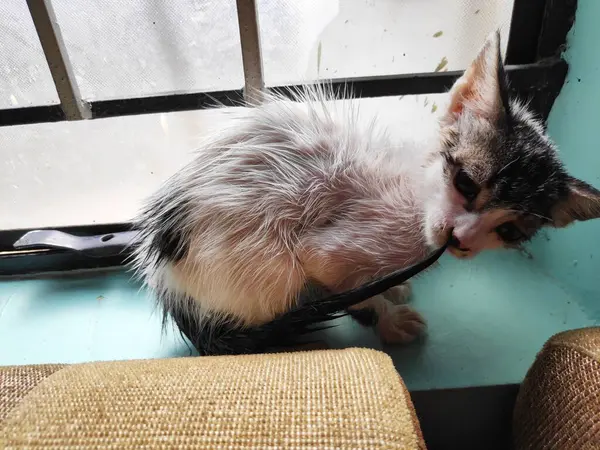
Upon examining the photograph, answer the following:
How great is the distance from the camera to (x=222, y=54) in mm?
1024

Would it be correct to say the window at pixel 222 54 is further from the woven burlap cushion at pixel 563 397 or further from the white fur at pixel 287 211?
the woven burlap cushion at pixel 563 397

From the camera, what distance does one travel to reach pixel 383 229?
2.44ft

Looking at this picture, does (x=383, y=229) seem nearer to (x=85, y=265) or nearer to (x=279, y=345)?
(x=279, y=345)

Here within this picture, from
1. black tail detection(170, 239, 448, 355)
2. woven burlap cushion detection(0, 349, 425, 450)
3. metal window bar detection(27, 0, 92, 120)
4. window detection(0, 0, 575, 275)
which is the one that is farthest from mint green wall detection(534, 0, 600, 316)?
metal window bar detection(27, 0, 92, 120)

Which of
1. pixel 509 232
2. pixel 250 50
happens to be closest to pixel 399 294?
pixel 509 232

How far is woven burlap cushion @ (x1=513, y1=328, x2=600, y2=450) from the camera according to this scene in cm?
56

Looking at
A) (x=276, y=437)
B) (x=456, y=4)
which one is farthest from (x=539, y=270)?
(x=276, y=437)

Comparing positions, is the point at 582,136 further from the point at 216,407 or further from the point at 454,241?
the point at 216,407

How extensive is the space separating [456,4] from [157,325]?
0.91 m

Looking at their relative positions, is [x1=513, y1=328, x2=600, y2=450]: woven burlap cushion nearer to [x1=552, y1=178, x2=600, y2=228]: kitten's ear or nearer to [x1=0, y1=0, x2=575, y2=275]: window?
[x1=552, y1=178, x2=600, y2=228]: kitten's ear

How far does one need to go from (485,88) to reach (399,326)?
457 millimetres

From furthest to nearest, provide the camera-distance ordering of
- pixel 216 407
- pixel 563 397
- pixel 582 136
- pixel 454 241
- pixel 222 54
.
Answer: pixel 222 54
pixel 582 136
pixel 454 241
pixel 563 397
pixel 216 407

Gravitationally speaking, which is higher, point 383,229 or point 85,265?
point 383,229

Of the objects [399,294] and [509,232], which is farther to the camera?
[399,294]
